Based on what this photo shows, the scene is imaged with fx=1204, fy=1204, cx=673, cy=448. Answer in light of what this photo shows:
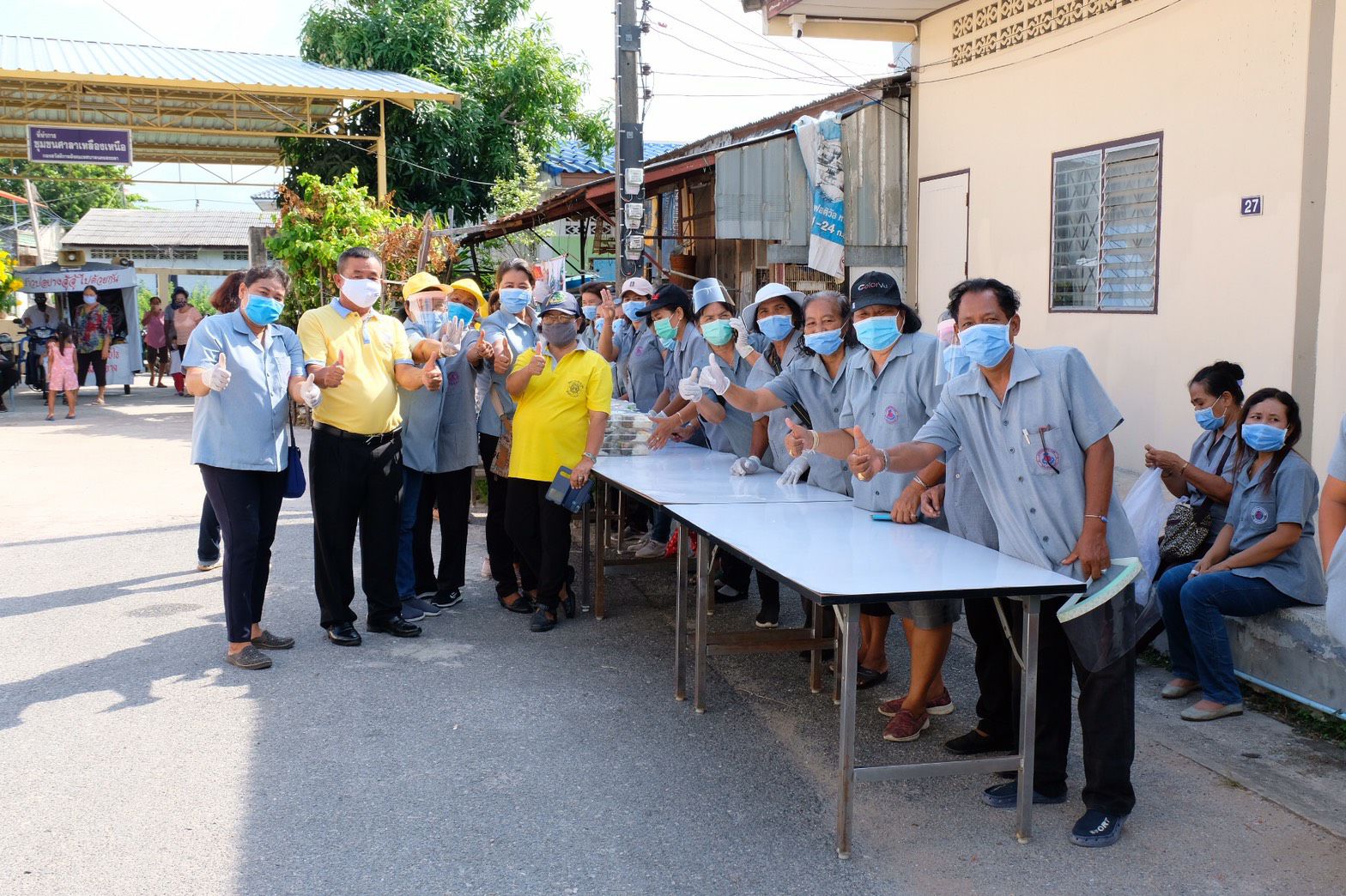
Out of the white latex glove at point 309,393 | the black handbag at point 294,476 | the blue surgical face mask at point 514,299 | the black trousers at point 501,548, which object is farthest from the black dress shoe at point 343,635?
the blue surgical face mask at point 514,299

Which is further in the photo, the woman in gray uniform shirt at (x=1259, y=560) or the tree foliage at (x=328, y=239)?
the tree foliage at (x=328, y=239)

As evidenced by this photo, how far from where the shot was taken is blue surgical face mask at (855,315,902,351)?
16.1 feet

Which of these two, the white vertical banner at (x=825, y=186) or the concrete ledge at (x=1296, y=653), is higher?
the white vertical banner at (x=825, y=186)

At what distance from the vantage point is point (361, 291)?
593 cm

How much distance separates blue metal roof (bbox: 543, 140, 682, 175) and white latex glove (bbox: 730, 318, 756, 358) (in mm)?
16704

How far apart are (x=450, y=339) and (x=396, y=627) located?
5.12 ft

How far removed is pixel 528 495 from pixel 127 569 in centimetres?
306

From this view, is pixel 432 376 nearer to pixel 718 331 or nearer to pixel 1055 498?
pixel 718 331

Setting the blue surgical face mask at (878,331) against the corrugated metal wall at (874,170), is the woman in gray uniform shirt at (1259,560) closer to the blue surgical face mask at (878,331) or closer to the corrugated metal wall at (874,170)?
the blue surgical face mask at (878,331)

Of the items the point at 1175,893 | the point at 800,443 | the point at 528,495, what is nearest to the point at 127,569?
the point at 528,495

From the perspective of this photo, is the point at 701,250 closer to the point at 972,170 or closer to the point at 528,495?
the point at 972,170

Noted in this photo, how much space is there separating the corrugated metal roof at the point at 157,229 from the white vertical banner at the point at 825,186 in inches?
1293

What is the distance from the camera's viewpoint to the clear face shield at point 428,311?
6.64 m

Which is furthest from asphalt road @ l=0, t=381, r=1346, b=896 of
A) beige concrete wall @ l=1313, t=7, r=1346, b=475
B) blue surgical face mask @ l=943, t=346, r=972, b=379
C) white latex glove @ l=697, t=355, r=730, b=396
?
beige concrete wall @ l=1313, t=7, r=1346, b=475
